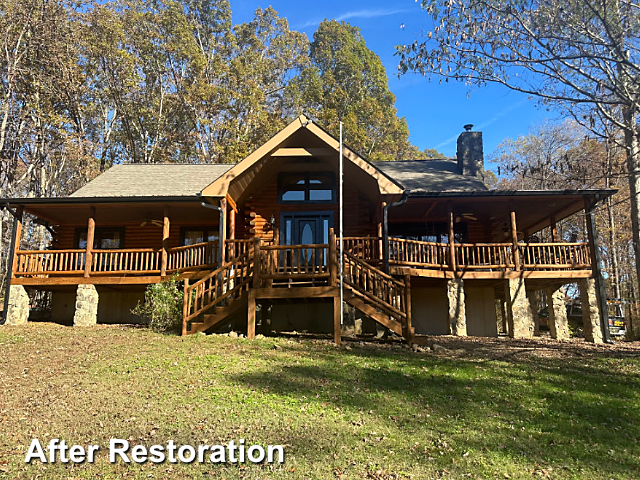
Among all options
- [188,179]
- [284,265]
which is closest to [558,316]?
[284,265]

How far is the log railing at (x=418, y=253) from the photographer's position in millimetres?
14992

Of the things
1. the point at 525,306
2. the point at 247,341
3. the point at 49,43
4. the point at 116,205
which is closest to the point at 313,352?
the point at 247,341

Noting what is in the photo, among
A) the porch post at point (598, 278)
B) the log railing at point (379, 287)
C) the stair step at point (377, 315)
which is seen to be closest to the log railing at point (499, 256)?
the porch post at point (598, 278)

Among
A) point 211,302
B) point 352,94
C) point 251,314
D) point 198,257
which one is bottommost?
point 251,314

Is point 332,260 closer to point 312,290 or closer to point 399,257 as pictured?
point 312,290

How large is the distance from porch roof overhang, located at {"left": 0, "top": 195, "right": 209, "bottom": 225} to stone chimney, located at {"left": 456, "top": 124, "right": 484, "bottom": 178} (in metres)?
10.6

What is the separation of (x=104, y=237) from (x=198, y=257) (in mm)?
6599

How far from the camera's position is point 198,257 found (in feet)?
50.9

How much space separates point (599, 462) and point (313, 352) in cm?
596

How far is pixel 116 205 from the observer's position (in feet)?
54.8

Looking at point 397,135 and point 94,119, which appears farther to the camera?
point 397,135

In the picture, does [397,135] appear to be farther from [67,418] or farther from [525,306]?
[67,418]

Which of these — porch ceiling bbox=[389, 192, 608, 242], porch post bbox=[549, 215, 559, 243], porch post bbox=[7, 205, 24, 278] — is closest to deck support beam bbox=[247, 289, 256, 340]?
porch ceiling bbox=[389, 192, 608, 242]

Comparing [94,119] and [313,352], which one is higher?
[94,119]
